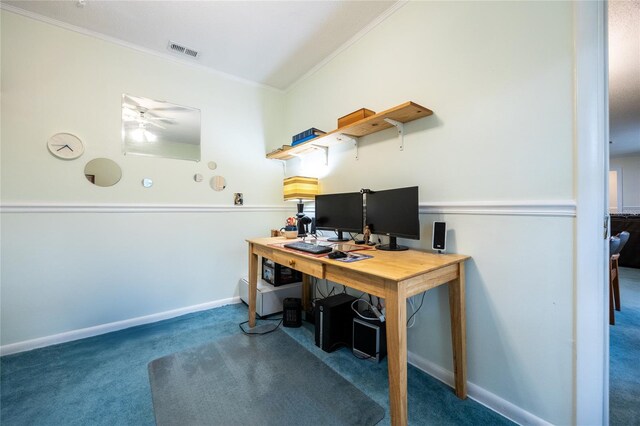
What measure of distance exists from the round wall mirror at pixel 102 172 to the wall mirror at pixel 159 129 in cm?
18

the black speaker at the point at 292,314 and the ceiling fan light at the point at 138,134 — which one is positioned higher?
the ceiling fan light at the point at 138,134

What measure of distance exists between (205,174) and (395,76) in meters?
2.09

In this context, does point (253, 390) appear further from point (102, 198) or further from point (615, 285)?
point (615, 285)

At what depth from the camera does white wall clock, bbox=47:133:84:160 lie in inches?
81.0

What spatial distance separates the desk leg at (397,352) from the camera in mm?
1048

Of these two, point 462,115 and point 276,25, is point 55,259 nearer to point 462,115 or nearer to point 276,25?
point 276,25

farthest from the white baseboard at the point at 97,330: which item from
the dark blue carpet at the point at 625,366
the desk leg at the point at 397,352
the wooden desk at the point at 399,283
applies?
the dark blue carpet at the point at 625,366

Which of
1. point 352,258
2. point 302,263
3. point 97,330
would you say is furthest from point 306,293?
point 97,330

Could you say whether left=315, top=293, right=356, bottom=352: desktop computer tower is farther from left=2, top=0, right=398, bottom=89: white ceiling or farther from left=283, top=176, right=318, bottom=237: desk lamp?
left=2, top=0, right=398, bottom=89: white ceiling

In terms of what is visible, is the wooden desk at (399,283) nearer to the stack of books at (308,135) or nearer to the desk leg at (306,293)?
the desk leg at (306,293)

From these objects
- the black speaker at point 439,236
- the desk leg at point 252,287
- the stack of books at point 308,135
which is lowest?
the desk leg at point 252,287

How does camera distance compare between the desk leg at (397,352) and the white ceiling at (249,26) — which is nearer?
the desk leg at (397,352)

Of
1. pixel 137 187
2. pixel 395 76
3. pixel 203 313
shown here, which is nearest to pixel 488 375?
pixel 395 76

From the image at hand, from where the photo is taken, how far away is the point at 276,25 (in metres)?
2.13
